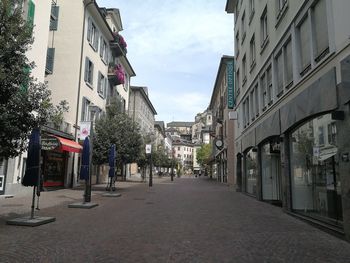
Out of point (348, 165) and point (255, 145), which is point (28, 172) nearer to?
point (348, 165)

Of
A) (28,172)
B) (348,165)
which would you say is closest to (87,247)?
(28,172)

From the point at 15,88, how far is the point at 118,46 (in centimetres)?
2778

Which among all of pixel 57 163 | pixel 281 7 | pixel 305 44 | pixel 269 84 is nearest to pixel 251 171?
pixel 269 84

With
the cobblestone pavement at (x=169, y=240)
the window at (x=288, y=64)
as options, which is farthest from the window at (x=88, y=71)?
the cobblestone pavement at (x=169, y=240)

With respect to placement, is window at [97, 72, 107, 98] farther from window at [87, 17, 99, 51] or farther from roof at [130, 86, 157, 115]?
roof at [130, 86, 157, 115]

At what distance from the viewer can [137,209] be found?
559 inches

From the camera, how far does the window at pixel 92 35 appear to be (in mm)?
28984

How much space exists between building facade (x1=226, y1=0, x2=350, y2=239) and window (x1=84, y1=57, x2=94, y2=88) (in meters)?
13.3

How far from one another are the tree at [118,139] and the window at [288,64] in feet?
39.7

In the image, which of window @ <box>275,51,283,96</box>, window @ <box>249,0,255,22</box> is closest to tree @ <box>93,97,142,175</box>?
window @ <box>249,0,255,22</box>

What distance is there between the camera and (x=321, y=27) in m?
10.5

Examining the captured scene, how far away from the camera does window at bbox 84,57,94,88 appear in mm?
28498

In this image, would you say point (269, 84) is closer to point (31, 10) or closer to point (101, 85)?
point (31, 10)

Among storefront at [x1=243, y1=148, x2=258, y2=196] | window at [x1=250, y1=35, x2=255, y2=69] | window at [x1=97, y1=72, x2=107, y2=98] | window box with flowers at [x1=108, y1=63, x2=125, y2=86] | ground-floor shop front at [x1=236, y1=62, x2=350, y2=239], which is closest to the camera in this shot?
ground-floor shop front at [x1=236, y1=62, x2=350, y2=239]
